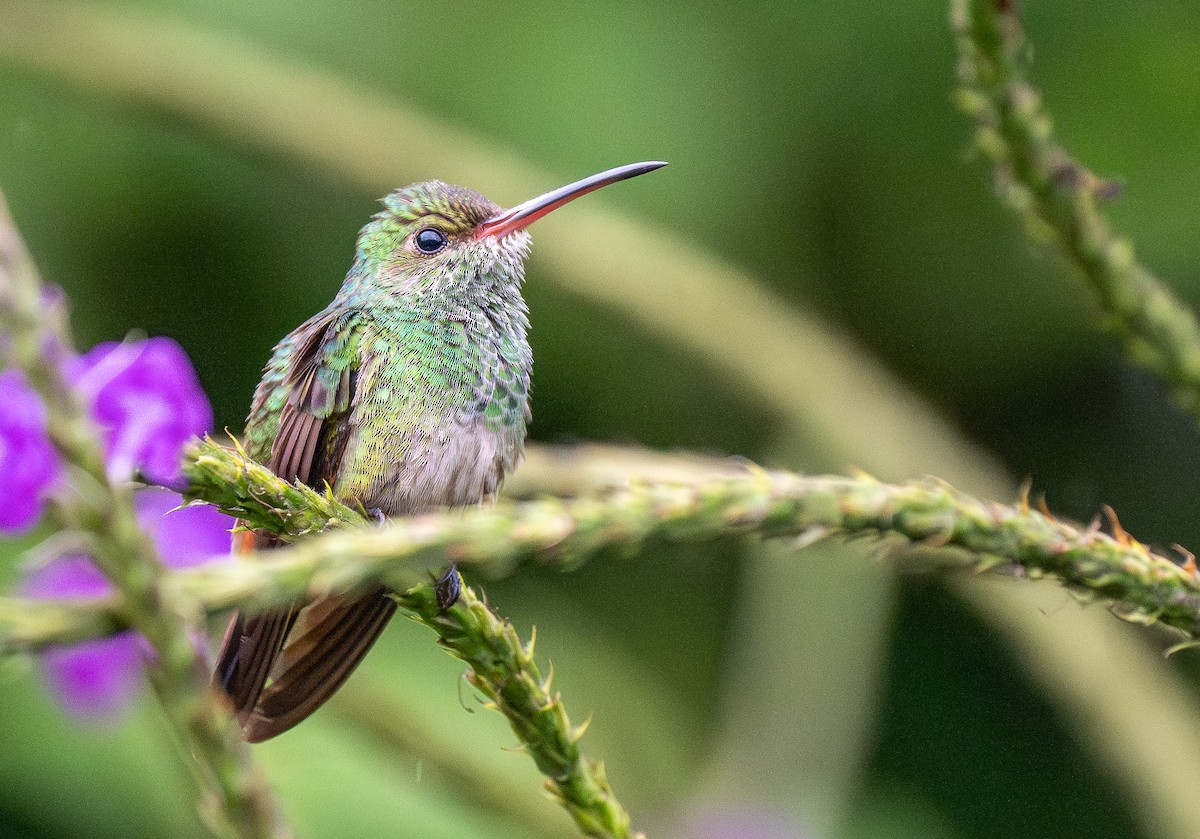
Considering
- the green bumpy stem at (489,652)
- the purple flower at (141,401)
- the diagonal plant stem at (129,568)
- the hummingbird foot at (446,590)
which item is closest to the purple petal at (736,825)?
the hummingbird foot at (446,590)

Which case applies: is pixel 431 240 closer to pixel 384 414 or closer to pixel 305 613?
pixel 384 414

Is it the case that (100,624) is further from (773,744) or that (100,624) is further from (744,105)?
(744,105)

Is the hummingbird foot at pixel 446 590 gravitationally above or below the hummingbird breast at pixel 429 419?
below

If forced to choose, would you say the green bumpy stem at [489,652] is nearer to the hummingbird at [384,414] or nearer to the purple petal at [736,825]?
the hummingbird at [384,414]

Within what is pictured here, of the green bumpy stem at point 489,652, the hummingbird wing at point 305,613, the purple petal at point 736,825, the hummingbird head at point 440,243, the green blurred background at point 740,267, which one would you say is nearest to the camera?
the green bumpy stem at point 489,652

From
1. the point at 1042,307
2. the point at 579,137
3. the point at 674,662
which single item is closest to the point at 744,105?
the point at 579,137

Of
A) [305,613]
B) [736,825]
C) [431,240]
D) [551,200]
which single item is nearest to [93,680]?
[305,613]
